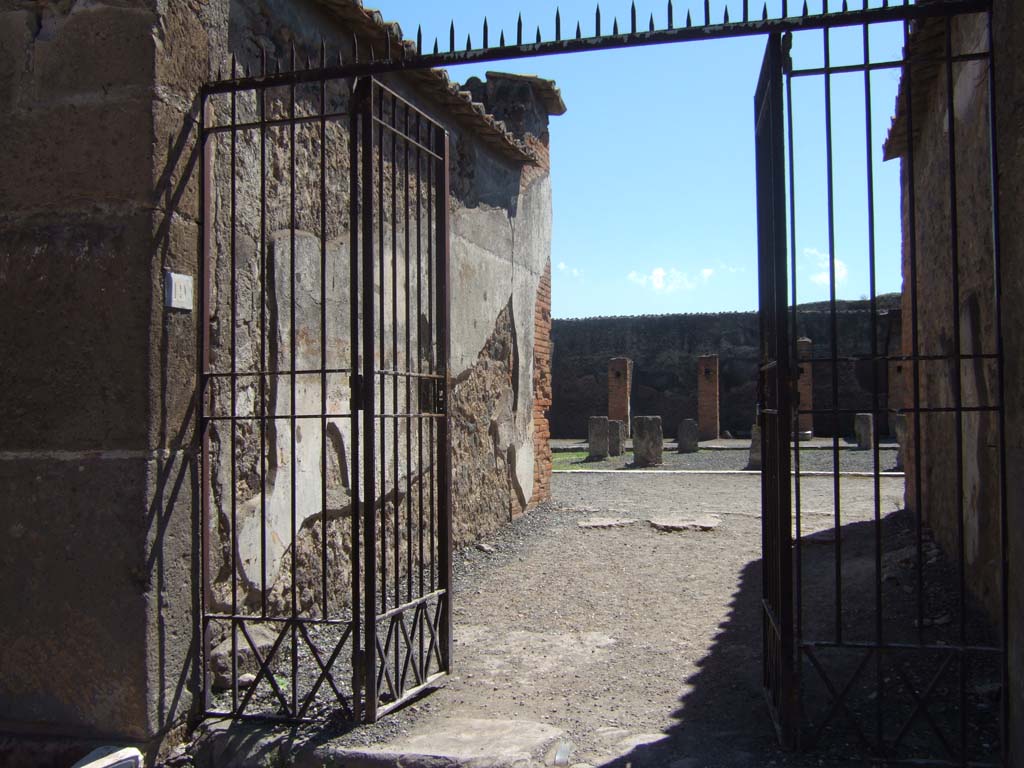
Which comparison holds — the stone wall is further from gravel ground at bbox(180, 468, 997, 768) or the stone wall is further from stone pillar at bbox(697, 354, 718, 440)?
gravel ground at bbox(180, 468, 997, 768)

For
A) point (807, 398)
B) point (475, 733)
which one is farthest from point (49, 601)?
point (807, 398)

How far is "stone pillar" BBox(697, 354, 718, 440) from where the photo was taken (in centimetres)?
2388

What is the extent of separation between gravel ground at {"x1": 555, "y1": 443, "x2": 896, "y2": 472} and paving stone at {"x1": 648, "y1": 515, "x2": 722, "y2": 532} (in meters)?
6.01

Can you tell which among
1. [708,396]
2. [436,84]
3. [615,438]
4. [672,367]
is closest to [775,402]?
[436,84]

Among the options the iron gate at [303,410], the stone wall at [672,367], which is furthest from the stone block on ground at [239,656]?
the stone wall at [672,367]

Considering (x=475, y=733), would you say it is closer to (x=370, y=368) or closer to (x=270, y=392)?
(x=370, y=368)

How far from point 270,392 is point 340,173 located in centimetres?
160

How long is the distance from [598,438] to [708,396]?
6015mm

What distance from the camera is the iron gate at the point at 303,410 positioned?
11.9 ft

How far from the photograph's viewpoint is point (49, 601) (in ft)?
11.4

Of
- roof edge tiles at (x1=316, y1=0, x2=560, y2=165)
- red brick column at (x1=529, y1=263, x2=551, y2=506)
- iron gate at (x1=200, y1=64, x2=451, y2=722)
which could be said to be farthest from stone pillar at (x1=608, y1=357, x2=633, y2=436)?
iron gate at (x1=200, y1=64, x2=451, y2=722)

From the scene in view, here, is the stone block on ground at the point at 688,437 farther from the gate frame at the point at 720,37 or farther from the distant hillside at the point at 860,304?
the gate frame at the point at 720,37

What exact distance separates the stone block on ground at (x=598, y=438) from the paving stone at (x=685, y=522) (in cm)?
991

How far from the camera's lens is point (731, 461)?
56.6ft
